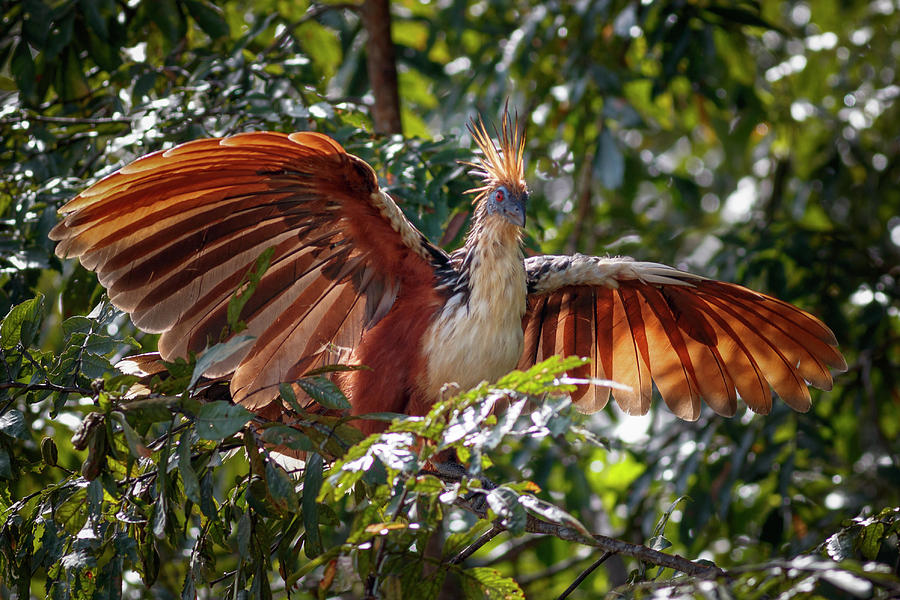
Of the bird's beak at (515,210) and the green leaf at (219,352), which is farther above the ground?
the green leaf at (219,352)

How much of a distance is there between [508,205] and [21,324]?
1.56 meters

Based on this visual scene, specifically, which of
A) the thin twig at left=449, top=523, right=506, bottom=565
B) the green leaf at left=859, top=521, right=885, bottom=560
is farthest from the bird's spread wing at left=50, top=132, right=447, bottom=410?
the green leaf at left=859, top=521, right=885, bottom=560

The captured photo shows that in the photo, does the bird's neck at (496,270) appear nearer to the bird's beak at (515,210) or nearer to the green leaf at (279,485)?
the bird's beak at (515,210)

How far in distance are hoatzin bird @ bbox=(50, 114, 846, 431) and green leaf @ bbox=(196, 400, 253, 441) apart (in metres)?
0.44

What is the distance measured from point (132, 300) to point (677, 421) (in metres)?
3.12

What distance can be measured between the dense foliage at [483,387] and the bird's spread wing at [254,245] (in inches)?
8.8

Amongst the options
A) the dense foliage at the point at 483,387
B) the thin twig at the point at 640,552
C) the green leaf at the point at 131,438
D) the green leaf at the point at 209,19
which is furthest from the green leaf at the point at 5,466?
the green leaf at the point at 209,19

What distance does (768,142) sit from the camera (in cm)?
618

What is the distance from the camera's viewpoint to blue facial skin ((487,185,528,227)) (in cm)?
294

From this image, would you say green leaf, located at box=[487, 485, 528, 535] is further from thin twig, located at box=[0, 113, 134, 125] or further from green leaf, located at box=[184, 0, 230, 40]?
green leaf, located at box=[184, 0, 230, 40]

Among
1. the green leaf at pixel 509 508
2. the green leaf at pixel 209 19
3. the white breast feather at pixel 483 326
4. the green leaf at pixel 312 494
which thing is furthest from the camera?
the green leaf at pixel 209 19

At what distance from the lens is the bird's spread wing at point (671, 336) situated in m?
3.20

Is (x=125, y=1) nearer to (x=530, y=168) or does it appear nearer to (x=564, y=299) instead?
(x=530, y=168)

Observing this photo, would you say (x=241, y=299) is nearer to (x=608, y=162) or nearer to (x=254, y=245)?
(x=254, y=245)
